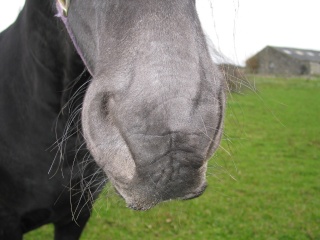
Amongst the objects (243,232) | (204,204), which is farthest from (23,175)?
(204,204)

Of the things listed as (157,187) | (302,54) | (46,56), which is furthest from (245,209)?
(302,54)

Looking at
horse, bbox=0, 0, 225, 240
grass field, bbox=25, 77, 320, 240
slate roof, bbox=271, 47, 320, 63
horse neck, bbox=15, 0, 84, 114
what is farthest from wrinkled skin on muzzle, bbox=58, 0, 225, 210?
slate roof, bbox=271, 47, 320, 63

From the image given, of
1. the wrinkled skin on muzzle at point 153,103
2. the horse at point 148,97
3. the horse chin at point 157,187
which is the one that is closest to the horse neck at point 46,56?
the horse at point 148,97

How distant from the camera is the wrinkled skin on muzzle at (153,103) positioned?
904 millimetres

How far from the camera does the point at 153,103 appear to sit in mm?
909

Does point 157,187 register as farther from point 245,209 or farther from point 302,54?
point 302,54

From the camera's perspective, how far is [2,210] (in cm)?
225

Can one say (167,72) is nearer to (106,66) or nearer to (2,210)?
(106,66)

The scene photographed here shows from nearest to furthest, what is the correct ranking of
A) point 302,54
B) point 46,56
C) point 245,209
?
point 46,56 < point 245,209 < point 302,54

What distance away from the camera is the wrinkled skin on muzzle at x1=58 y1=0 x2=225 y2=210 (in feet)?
2.97

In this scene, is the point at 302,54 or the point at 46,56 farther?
the point at 302,54

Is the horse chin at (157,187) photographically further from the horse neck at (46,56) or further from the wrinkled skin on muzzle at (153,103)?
the horse neck at (46,56)

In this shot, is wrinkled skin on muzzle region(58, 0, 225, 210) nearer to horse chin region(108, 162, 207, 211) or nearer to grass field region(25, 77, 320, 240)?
horse chin region(108, 162, 207, 211)

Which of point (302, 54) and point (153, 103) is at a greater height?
point (153, 103)
